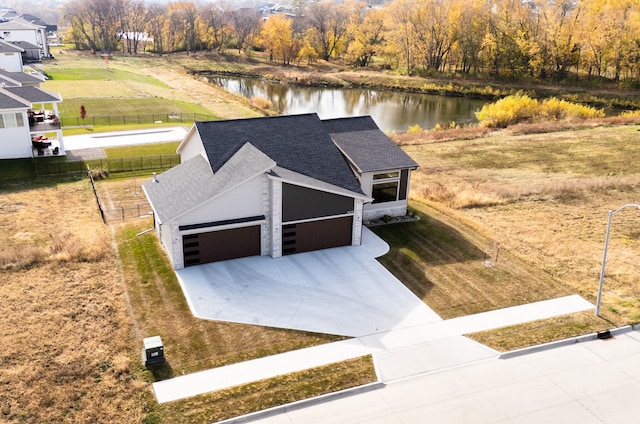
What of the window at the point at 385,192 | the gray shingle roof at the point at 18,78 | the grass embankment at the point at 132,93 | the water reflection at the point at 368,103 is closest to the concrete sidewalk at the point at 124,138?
the grass embankment at the point at 132,93

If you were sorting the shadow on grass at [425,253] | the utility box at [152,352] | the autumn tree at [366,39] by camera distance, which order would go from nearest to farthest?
the utility box at [152,352]
the shadow on grass at [425,253]
the autumn tree at [366,39]

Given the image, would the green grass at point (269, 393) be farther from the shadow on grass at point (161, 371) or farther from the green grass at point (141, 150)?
the green grass at point (141, 150)

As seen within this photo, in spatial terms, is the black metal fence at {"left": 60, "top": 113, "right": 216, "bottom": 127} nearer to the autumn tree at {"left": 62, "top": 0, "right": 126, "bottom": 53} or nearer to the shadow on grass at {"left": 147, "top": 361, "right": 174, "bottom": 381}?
the shadow on grass at {"left": 147, "top": 361, "right": 174, "bottom": 381}

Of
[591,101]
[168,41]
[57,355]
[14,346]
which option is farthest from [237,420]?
[168,41]

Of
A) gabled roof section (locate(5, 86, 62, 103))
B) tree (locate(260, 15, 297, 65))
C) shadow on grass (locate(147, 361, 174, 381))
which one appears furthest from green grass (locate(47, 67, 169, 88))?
shadow on grass (locate(147, 361, 174, 381))

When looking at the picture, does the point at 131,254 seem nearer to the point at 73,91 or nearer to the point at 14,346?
the point at 14,346
